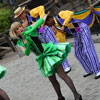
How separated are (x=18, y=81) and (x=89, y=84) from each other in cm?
306

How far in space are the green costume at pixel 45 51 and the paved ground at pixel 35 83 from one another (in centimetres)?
86

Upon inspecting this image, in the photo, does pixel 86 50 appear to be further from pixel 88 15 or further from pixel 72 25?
pixel 88 15

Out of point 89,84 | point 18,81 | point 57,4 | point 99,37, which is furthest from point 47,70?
point 57,4

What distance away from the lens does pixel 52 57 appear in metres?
5.21

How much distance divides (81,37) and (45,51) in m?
1.37

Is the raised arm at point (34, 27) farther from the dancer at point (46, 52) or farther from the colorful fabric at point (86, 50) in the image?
the colorful fabric at point (86, 50)

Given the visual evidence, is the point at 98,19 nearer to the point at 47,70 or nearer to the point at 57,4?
the point at 57,4

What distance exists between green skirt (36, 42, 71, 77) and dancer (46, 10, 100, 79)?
111cm

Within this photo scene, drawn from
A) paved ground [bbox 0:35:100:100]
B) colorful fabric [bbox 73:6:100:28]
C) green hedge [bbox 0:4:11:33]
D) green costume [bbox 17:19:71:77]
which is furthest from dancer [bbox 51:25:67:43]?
green hedge [bbox 0:4:11:33]

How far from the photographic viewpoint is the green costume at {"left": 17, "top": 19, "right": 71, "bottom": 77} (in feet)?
16.9

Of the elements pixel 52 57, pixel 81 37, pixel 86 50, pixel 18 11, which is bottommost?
pixel 86 50

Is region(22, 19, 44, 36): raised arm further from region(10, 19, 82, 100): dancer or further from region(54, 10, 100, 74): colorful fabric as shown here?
region(54, 10, 100, 74): colorful fabric

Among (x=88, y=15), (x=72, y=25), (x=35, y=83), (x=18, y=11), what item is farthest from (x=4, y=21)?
(x=72, y=25)

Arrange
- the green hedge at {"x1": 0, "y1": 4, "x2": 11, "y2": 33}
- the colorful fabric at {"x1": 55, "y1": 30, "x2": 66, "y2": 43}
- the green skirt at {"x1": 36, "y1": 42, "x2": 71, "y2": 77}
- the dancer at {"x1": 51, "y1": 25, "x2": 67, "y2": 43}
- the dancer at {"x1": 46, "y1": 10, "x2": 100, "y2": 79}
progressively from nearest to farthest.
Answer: the green skirt at {"x1": 36, "y1": 42, "x2": 71, "y2": 77}, the dancer at {"x1": 46, "y1": 10, "x2": 100, "y2": 79}, the dancer at {"x1": 51, "y1": 25, "x2": 67, "y2": 43}, the colorful fabric at {"x1": 55, "y1": 30, "x2": 66, "y2": 43}, the green hedge at {"x1": 0, "y1": 4, "x2": 11, "y2": 33}
